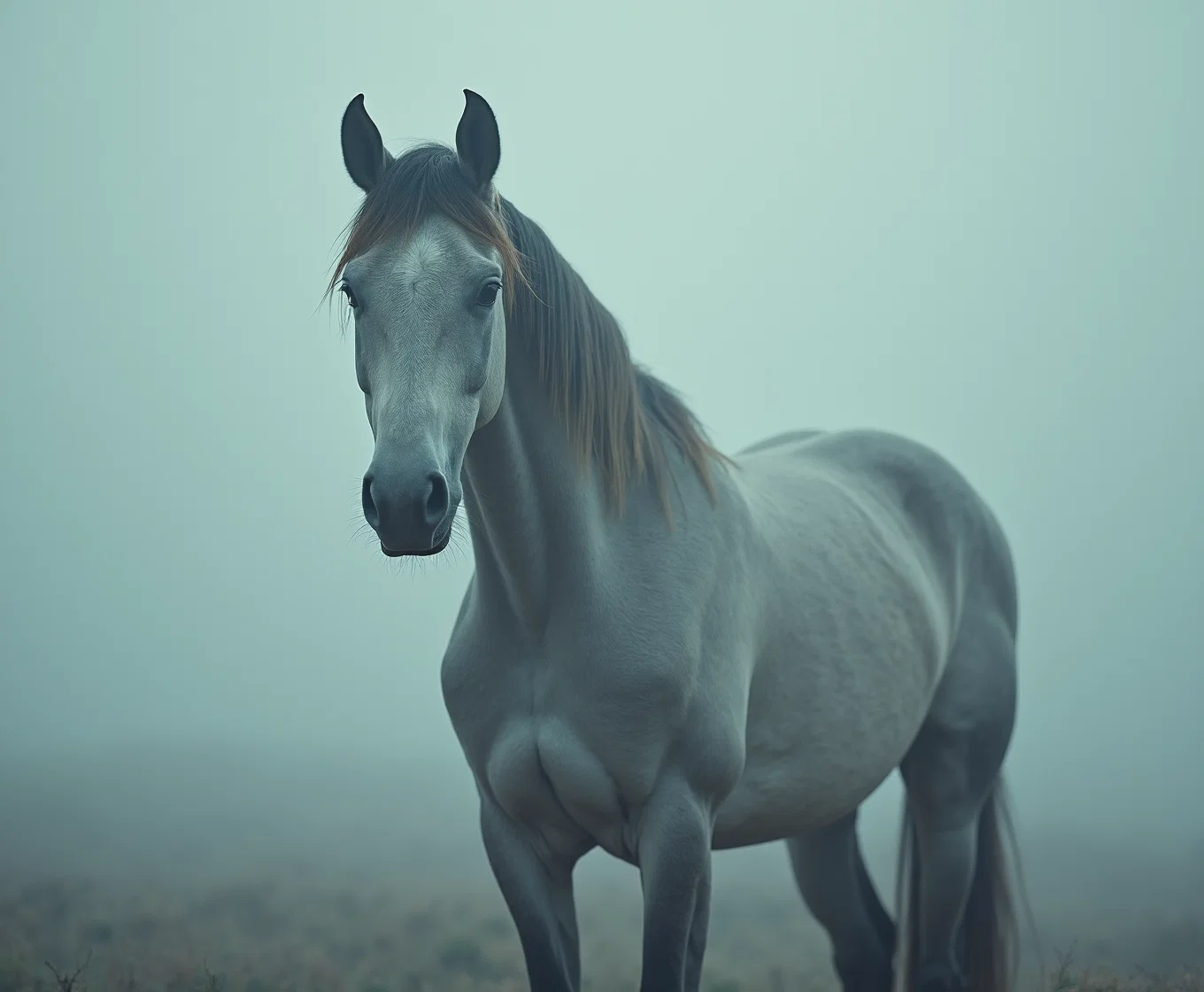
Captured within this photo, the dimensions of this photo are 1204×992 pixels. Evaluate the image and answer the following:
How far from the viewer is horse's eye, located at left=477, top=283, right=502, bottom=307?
2.19 m

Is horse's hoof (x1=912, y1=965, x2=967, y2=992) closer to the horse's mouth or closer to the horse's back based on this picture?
the horse's back

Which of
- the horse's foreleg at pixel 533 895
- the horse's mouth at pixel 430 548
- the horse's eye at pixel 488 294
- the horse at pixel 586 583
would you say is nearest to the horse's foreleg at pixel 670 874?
the horse at pixel 586 583

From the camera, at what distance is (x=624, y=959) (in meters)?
5.09

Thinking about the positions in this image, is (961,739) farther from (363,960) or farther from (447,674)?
(363,960)

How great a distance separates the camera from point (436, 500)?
6.41 ft

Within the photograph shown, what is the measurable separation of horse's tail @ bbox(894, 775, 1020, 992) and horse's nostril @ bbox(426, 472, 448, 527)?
→ 2.74 m

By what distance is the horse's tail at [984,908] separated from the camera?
3.97 metres

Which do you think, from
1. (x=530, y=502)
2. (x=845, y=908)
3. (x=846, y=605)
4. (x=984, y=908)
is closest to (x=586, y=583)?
(x=530, y=502)

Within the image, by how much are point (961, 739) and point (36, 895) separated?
4.41 metres

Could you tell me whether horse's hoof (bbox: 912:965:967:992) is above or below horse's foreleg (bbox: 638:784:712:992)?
below

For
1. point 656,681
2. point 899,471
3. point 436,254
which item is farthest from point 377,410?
point 899,471

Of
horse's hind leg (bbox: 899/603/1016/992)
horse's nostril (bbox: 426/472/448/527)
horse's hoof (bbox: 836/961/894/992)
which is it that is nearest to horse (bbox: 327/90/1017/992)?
horse's nostril (bbox: 426/472/448/527)

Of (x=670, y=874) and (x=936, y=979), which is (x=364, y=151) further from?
(x=936, y=979)

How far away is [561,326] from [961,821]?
2.43 metres
